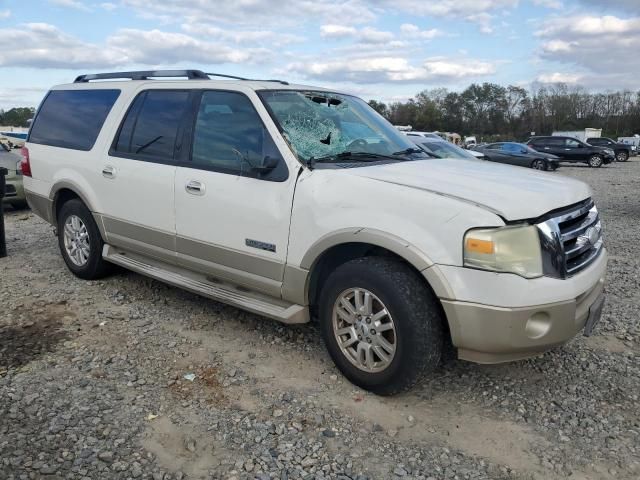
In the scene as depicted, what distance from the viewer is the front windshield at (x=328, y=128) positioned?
3888 millimetres

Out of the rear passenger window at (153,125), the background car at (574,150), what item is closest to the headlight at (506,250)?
the rear passenger window at (153,125)

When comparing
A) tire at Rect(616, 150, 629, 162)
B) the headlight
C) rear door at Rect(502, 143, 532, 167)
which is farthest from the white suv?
tire at Rect(616, 150, 629, 162)

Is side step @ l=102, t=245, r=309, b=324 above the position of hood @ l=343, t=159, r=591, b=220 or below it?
below

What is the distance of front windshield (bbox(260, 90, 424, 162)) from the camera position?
389cm

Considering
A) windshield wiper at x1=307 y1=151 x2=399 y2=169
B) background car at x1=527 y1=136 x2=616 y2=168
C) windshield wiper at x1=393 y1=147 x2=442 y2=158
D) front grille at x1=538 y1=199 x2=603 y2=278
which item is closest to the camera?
front grille at x1=538 y1=199 x2=603 y2=278

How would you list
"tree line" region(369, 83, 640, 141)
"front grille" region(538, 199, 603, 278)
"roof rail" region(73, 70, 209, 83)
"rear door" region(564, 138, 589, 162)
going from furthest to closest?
"tree line" region(369, 83, 640, 141), "rear door" region(564, 138, 589, 162), "roof rail" region(73, 70, 209, 83), "front grille" region(538, 199, 603, 278)

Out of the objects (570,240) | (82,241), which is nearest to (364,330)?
(570,240)

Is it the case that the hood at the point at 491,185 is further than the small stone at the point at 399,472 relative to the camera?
Yes

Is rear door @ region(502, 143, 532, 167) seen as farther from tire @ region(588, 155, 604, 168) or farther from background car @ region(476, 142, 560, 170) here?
tire @ region(588, 155, 604, 168)

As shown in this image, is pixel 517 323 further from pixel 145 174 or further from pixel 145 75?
pixel 145 75

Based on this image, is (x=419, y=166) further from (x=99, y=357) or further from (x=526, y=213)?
(x=99, y=357)

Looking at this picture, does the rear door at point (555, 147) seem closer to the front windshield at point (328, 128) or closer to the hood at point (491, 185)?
the front windshield at point (328, 128)

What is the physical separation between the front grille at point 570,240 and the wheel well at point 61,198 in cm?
447

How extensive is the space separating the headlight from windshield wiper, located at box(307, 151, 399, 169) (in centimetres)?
119
